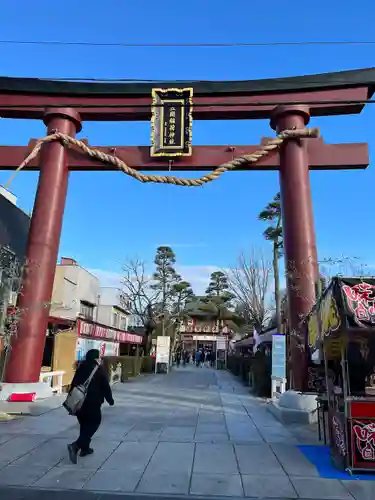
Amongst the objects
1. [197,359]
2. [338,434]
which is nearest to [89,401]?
[338,434]

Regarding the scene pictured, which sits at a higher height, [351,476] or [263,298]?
[263,298]

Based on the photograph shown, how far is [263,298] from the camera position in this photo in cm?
3234

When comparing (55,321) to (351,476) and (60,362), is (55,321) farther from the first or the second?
(351,476)

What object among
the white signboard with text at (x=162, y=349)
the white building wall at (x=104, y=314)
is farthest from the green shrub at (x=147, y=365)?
the white building wall at (x=104, y=314)

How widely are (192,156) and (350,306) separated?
8.06 meters

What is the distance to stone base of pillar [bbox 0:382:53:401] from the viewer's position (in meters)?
10.5

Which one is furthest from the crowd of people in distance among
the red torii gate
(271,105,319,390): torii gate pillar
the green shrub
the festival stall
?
the festival stall

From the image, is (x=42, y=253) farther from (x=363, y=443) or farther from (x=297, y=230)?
(x=363, y=443)

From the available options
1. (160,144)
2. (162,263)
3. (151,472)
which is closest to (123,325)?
(162,263)

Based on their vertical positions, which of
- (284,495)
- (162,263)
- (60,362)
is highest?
(162,263)

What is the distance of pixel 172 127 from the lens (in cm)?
1234

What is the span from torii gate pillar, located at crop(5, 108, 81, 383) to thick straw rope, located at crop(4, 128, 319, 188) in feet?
0.94

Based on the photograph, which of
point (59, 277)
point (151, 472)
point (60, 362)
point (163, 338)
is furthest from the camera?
point (59, 277)

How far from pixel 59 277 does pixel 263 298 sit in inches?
604
